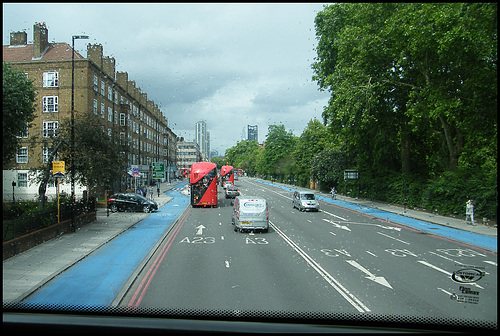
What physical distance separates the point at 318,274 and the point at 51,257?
7.03 metres

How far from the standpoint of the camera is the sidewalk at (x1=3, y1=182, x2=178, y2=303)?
322 centimetres

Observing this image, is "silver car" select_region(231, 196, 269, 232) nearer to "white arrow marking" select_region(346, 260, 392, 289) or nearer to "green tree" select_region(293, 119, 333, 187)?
"white arrow marking" select_region(346, 260, 392, 289)

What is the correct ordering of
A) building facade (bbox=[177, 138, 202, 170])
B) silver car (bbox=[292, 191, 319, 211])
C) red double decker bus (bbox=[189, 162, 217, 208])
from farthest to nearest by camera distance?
building facade (bbox=[177, 138, 202, 170]) < red double decker bus (bbox=[189, 162, 217, 208]) < silver car (bbox=[292, 191, 319, 211])

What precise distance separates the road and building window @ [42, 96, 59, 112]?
36.2ft

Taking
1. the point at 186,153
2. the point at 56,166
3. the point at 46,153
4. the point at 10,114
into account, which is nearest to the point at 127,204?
the point at 46,153

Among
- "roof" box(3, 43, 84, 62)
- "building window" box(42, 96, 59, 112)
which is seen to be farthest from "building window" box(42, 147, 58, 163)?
"roof" box(3, 43, 84, 62)

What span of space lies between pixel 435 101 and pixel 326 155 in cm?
4568

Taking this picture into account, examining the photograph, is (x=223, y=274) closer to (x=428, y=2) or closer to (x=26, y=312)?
(x=26, y=312)

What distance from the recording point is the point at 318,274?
27.1 ft

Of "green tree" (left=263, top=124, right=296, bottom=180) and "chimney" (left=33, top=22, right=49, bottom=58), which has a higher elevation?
"green tree" (left=263, top=124, right=296, bottom=180)

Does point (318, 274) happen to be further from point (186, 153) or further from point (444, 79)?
point (186, 153)

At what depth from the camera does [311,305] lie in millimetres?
5176

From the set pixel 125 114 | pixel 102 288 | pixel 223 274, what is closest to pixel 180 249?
pixel 223 274

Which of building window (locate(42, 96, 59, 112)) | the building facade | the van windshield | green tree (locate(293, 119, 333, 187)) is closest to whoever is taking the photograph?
the van windshield
